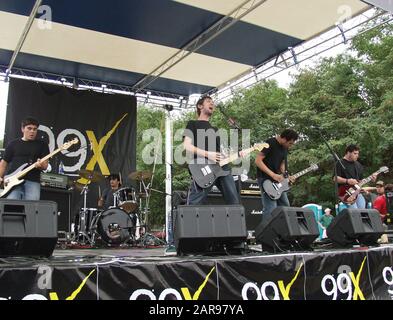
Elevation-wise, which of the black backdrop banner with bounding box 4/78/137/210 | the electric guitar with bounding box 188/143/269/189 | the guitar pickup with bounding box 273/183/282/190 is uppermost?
the black backdrop banner with bounding box 4/78/137/210

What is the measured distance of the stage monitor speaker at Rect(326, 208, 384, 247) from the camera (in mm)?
4492

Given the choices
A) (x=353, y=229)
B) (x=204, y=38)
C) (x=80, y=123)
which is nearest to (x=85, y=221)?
(x=80, y=123)

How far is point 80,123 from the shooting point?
9078 mm

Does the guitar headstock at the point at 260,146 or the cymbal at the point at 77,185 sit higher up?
the guitar headstock at the point at 260,146

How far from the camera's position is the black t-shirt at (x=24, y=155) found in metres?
4.63

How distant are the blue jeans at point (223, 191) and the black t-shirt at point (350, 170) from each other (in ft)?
7.18

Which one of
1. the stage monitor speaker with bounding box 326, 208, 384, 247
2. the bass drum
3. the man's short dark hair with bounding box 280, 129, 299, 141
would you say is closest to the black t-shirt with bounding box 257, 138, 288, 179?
the man's short dark hair with bounding box 280, 129, 299, 141

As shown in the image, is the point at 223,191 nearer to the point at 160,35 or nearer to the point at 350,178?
the point at 350,178

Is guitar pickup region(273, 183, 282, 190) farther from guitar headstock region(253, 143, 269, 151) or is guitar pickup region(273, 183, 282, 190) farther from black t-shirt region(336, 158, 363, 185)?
black t-shirt region(336, 158, 363, 185)

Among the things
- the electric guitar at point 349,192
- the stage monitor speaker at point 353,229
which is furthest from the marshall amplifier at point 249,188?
the stage monitor speaker at point 353,229

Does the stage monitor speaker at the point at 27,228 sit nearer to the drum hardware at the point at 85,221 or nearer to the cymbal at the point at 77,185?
the drum hardware at the point at 85,221

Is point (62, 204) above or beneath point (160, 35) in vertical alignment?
beneath

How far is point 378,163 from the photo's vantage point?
48.7ft

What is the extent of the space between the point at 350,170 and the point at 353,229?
5.29 feet
